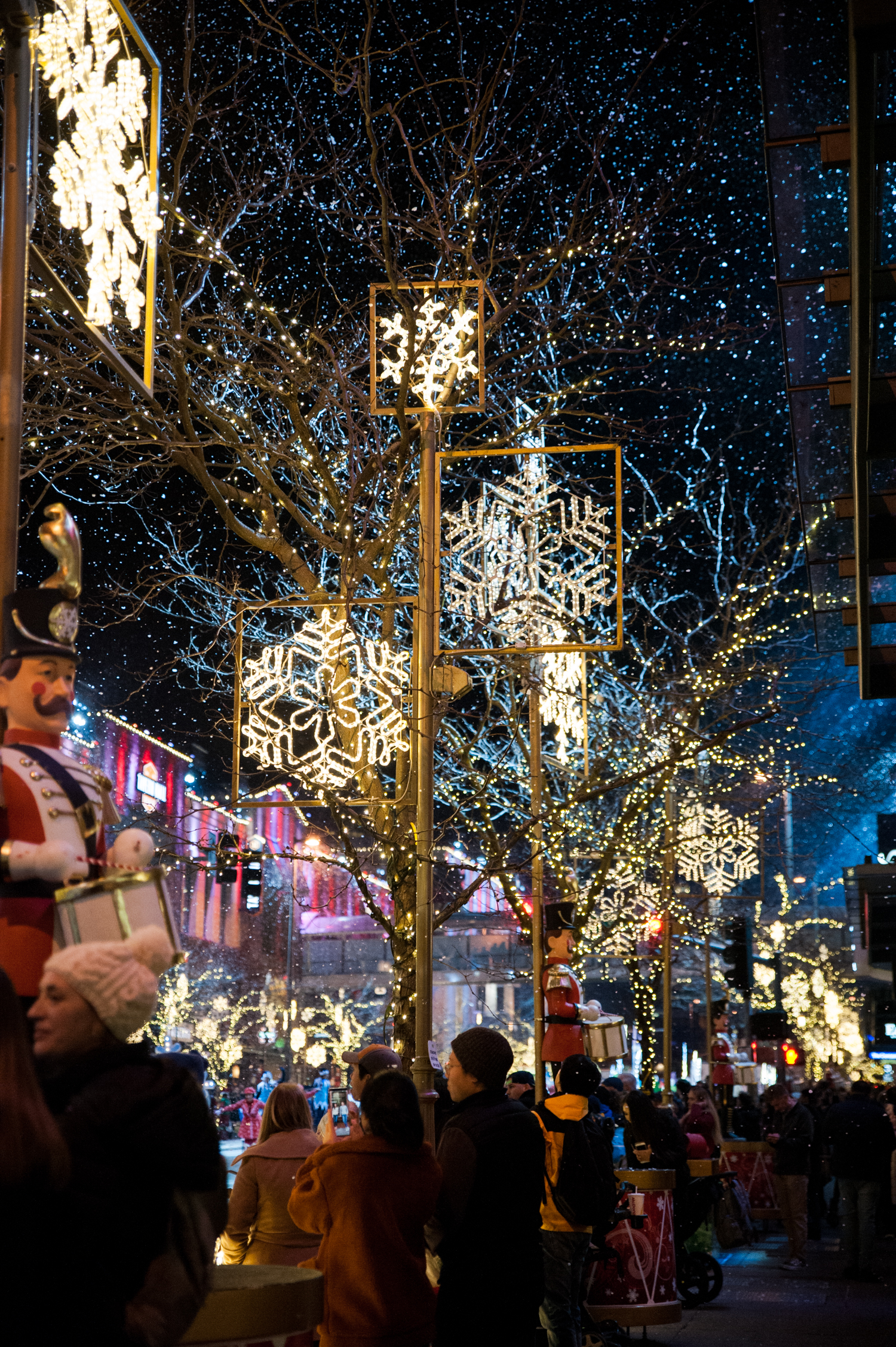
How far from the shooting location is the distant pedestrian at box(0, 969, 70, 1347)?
2.65 meters

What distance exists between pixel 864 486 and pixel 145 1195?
29.3 ft

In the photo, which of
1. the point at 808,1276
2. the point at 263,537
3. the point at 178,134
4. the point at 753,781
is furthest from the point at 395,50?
the point at 753,781

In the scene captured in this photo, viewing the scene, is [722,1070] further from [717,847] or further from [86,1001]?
[86,1001]

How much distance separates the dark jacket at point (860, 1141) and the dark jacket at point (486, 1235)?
10.0 m

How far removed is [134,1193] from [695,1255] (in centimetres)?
1182

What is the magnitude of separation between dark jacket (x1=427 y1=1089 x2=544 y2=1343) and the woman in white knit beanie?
10.5 feet

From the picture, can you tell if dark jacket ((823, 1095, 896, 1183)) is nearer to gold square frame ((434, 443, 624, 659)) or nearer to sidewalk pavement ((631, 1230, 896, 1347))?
sidewalk pavement ((631, 1230, 896, 1347))

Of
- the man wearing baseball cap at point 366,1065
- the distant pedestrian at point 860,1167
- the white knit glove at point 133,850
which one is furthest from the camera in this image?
the distant pedestrian at point 860,1167

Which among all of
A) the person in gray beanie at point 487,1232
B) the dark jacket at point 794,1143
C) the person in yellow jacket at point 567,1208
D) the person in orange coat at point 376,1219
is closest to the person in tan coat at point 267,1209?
the person in gray beanie at point 487,1232

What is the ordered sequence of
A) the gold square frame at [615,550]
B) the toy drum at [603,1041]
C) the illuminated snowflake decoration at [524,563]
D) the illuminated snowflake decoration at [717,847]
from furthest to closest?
the illuminated snowflake decoration at [717,847], the toy drum at [603,1041], the illuminated snowflake decoration at [524,563], the gold square frame at [615,550]

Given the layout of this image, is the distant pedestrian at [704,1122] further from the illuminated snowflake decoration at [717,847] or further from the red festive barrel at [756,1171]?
the illuminated snowflake decoration at [717,847]

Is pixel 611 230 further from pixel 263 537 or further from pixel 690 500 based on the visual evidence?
pixel 690 500

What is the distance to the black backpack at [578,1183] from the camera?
28.0 ft

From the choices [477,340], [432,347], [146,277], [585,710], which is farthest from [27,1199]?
[585,710]
